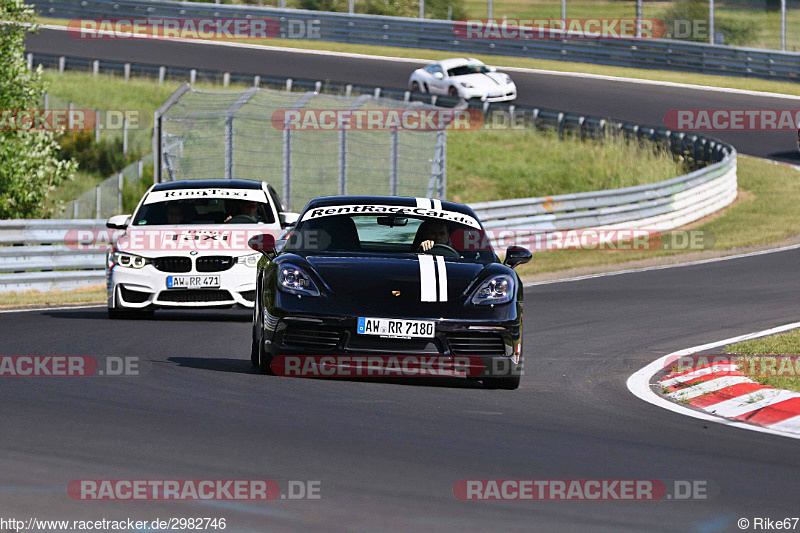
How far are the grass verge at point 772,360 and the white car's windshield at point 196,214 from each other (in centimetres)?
562

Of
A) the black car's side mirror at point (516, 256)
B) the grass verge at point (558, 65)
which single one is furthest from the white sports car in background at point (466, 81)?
the black car's side mirror at point (516, 256)

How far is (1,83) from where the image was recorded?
24375 mm

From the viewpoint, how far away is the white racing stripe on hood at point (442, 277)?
9.19m

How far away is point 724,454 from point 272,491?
2491 mm

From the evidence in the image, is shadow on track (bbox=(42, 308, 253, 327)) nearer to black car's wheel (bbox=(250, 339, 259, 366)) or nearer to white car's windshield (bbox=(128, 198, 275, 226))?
white car's windshield (bbox=(128, 198, 275, 226))

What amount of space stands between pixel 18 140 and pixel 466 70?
19548 millimetres

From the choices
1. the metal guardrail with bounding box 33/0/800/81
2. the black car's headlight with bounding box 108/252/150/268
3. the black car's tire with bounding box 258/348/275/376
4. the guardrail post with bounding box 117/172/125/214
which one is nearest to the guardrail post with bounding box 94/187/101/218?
the guardrail post with bounding box 117/172/125/214

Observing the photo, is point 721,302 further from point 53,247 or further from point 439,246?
point 53,247

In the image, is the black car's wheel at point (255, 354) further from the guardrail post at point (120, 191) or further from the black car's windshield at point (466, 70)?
the black car's windshield at point (466, 70)

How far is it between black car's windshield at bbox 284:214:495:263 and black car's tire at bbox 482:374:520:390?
96cm

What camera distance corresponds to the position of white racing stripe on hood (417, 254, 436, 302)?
9.15m

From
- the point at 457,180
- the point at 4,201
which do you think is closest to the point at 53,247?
the point at 4,201

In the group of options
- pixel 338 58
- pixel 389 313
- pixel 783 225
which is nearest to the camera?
pixel 389 313

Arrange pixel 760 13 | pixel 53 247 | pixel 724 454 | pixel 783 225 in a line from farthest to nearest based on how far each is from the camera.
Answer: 1. pixel 760 13
2. pixel 783 225
3. pixel 53 247
4. pixel 724 454
